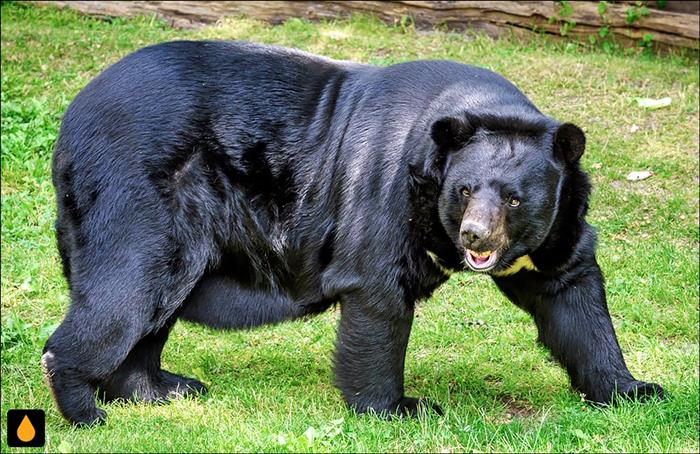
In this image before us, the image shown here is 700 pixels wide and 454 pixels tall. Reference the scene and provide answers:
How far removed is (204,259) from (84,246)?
0.61 meters

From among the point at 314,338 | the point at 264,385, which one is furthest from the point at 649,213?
the point at 264,385

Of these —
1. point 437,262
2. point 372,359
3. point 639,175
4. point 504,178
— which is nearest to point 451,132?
point 504,178

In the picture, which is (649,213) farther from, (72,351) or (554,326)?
(72,351)

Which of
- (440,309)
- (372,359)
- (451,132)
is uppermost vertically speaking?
(451,132)

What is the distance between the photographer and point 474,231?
4.92 meters

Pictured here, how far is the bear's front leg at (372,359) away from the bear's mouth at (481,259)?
55 centimetres

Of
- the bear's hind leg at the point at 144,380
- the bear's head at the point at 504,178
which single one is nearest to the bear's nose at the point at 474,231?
the bear's head at the point at 504,178

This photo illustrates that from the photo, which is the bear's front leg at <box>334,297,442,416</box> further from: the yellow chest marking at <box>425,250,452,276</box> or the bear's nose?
the bear's nose

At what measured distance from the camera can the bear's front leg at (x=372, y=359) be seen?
5.52 meters

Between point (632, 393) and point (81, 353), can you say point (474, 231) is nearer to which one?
point (632, 393)

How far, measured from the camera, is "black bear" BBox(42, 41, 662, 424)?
17.5ft

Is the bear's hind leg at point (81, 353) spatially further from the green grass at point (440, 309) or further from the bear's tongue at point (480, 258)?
the bear's tongue at point (480, 258)

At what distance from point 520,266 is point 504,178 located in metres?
0.62

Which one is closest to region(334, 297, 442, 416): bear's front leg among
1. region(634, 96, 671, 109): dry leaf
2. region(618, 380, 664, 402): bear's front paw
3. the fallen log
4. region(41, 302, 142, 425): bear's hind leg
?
region(618, 380, 664, 402): bear's front paw
